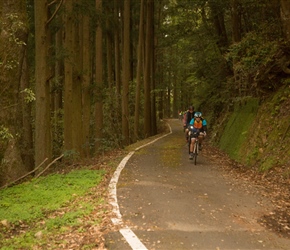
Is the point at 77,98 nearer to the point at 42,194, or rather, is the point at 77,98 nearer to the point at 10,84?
the point at 10,84

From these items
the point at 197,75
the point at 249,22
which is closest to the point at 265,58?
the point at 249,22

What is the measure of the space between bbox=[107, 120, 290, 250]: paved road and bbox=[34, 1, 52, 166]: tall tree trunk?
3.37 m

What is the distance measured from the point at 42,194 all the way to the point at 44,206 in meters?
0.91

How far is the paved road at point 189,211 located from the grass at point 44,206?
0.93 m

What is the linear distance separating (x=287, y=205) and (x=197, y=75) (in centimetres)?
1819

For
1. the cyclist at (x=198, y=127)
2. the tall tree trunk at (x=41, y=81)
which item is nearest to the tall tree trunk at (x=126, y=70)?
the cyclist at (x=198, y=127)

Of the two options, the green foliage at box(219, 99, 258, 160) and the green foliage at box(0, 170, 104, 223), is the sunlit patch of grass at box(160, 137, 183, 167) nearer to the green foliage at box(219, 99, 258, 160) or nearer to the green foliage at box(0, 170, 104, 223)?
the green foliage at box(219, 99, 258, 160)

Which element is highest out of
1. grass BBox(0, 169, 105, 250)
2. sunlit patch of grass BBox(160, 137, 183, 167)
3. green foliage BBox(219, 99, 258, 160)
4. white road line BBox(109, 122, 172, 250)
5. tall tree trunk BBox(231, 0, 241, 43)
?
tall tree trunk BBox(231, 0, 241, 43)

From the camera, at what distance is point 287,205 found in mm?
7863

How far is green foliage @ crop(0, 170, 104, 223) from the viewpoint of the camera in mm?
7609

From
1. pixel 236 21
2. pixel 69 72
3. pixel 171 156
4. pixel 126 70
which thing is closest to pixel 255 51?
pixel 171 156

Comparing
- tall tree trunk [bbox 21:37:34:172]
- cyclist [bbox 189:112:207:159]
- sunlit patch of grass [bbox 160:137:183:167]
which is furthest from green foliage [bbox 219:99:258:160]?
tall tree trunk [bbox 21:37:34:172]

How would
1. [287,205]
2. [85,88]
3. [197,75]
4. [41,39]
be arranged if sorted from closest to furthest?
[287,205]
[41,39]
[85,88]
[197,75]

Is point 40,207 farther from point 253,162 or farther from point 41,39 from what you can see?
point 253,162
